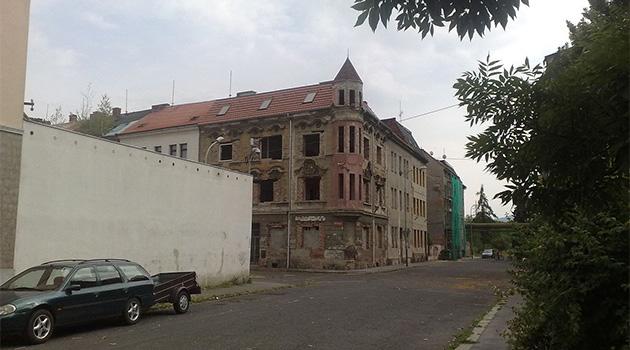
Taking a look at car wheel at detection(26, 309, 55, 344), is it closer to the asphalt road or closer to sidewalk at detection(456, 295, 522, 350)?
the asphalt road

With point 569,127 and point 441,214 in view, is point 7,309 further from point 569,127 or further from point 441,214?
point 441,214

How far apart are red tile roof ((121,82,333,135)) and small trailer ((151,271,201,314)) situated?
27190 mm

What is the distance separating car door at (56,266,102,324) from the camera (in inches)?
437

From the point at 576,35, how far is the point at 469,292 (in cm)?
2062

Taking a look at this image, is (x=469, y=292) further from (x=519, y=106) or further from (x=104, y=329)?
(x=519, y=106)

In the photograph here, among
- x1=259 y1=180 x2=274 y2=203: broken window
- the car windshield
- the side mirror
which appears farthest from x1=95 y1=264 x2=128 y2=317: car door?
x1=259 y1=180 x2=274 y2=203: broken window

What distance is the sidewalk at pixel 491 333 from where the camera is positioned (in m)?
10.2

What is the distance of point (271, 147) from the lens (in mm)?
43781

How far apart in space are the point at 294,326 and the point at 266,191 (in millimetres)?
31365

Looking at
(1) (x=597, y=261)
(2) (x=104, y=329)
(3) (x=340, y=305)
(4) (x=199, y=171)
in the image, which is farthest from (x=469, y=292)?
(1) (x=597, y=261)

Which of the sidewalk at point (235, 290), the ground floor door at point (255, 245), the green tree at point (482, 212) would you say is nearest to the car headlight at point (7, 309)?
the sidewalk at point (235, 290)

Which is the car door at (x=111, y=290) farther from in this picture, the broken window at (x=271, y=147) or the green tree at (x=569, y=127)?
the broken window at (x=271, y=147)

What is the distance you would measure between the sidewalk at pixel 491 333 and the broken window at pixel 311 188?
25.9 meters

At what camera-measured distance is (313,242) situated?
133ft
